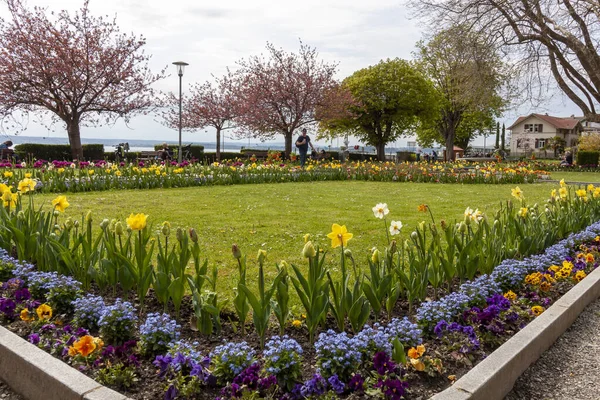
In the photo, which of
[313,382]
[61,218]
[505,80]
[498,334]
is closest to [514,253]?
[498,334]

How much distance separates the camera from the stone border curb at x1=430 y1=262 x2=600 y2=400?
7.29ft

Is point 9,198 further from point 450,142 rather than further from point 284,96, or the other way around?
point 450,142

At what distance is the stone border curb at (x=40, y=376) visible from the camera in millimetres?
2092

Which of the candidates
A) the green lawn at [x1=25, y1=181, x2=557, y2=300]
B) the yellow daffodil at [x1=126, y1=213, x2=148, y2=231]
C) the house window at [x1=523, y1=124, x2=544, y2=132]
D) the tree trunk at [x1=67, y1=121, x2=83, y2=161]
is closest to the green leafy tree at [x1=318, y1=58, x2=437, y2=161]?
the tree trunk at [x1=67, y1=121, x2=83, y2=161]

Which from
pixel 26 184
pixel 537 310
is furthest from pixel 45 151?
pixel 537 310

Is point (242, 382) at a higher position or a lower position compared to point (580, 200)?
lower

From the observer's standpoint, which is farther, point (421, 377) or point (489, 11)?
point (489, 11)

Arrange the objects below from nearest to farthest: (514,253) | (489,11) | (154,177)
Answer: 1. (514,253)
2. (154,177)
3. (489,11)

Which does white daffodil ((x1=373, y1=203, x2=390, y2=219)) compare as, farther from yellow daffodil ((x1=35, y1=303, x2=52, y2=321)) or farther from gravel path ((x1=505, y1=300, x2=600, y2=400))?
yellow daffodil ((x1=35, y1=303, x2=52, y2=321))

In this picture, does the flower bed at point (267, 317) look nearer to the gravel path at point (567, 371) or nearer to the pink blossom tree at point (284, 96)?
the gravel path at point (567, 371)

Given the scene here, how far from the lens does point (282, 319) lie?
2744mm

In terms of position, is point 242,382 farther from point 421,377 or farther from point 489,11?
point 489,11

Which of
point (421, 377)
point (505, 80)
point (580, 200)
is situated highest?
point (505, 80)

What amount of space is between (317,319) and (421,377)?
2.01ft
